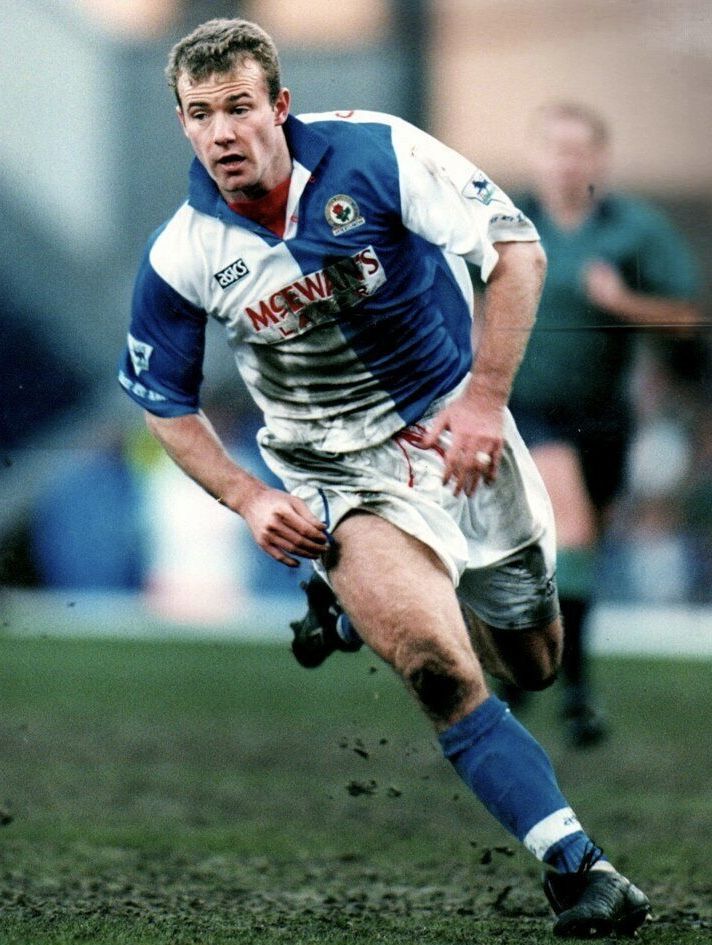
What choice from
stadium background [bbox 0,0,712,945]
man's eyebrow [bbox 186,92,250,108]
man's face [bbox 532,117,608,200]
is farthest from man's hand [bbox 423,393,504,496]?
man's face [bbox 532,117,608,200]

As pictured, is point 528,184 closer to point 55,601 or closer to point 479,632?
point 479,632

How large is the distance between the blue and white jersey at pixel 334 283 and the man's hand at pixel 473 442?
0.33 m

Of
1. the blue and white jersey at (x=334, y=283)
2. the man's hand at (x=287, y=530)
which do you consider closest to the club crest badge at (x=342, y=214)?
the blue and white jersey at (x=334, y=283)

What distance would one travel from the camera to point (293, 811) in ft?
20.5

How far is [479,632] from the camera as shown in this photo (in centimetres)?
491

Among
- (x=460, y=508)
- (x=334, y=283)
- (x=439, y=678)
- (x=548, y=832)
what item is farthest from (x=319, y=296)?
(x=548, y=832)

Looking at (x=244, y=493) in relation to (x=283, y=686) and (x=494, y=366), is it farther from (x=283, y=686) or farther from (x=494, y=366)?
(x=283, y=686)

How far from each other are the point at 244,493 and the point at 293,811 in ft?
7.24

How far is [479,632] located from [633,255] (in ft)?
4.40

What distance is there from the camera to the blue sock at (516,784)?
398 centimetres

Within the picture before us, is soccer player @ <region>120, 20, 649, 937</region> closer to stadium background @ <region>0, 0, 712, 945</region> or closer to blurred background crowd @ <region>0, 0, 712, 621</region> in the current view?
stadium background @ <region>0, 0, 712, 945</region>

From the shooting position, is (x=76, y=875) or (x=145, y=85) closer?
(x=76, y=875)

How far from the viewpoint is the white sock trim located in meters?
3.97

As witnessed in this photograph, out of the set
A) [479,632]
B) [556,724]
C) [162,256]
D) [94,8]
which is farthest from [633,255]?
[556,724]
